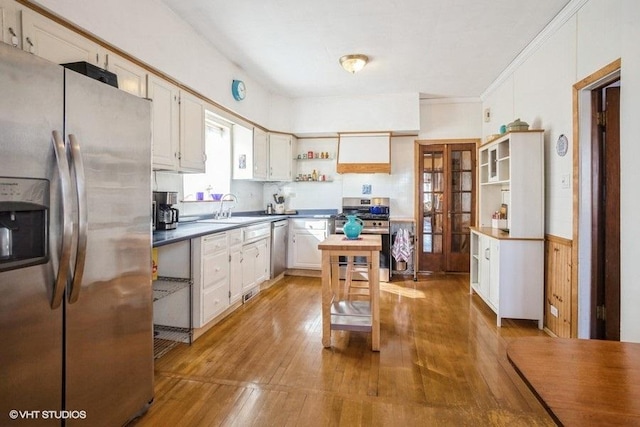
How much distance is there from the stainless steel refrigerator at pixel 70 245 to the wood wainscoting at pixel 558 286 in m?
3.10

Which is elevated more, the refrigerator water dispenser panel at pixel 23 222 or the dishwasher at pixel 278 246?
the refrigerator water dispenser panel at pixel 23 222

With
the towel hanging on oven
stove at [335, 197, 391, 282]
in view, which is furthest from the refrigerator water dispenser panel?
the towel hanging on oven

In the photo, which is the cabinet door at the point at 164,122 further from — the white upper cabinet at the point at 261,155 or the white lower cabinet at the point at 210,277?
the white upper cabinet at the point at 261,155

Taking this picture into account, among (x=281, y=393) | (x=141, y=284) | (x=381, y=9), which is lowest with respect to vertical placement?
(x=281, y=393)

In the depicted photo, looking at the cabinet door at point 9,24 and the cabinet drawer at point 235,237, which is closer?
the cabinet door at point 9,24

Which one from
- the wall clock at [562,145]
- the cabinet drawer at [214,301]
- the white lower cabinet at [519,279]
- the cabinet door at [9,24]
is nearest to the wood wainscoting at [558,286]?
the white lower cabinet at [519,279]

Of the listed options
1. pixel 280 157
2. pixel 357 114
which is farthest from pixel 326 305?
pixel 357 114

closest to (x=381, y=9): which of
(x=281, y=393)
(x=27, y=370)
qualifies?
(x=281, y=393)

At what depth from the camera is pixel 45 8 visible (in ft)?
5.88

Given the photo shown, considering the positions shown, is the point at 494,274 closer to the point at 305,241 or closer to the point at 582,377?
the point at 305,241

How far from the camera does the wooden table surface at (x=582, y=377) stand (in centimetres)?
64

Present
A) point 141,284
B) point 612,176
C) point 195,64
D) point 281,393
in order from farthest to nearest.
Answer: point 195,64 → point 612,176 → point 281,393 → point 141,284

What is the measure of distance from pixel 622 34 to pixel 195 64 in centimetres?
329

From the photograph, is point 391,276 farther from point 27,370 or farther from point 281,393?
point 27,370
